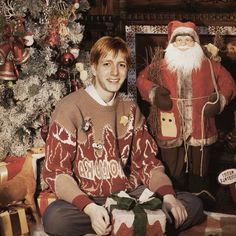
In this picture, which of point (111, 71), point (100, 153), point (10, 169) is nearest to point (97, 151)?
point (100, 153)

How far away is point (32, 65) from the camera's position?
2678mm

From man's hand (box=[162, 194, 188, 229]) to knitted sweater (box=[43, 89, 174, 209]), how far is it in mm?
47

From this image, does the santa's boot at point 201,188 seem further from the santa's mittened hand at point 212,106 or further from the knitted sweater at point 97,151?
the knitted sweater at point 97,151

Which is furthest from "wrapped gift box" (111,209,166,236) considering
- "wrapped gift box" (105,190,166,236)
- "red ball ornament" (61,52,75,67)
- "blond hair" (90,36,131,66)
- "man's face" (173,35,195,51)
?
"red ball ornament" (61,52,75,67)

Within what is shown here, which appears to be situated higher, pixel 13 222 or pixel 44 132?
pixel 44 132

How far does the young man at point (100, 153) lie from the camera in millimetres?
1884

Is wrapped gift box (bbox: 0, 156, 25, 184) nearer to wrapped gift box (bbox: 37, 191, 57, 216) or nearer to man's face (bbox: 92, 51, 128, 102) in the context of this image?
wrapped gift box (bbox: 37, 191, 57, 216)

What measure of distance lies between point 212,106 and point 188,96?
136 millimetres

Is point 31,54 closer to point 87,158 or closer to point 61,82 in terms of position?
point 61,82

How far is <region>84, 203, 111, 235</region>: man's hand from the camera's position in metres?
1.72

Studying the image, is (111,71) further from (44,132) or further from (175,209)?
(44,132)

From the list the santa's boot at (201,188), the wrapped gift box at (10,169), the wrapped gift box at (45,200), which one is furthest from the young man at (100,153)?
the santa's boot at (201,188)

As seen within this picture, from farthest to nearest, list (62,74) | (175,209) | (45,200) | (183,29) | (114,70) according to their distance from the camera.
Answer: (62,74) → (183,29) → (45,200) → (114,70) → (175,209)

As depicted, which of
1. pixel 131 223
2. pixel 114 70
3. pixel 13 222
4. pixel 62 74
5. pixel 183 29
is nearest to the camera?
pixel 131 223
